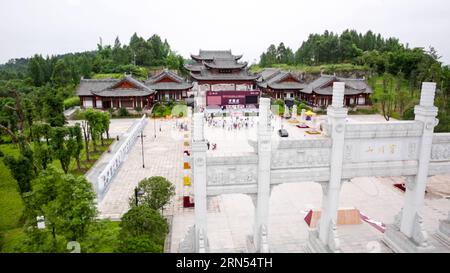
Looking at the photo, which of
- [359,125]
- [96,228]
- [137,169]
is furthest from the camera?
[137,169]

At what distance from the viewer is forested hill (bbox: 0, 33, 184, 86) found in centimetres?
7281

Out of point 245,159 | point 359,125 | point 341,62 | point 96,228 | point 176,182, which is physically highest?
point 341,62

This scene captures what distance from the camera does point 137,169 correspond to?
26984 millimetres

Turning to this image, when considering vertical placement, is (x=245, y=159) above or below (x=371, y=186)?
above

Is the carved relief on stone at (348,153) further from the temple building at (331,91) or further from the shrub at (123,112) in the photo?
the temple building at (331,91)

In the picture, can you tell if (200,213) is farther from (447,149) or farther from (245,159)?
(447,149)

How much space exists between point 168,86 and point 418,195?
51.9m

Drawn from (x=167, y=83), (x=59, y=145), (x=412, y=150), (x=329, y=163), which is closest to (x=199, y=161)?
(x=329, y=163)

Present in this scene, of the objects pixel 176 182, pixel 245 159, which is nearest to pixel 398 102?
pixel 176 182

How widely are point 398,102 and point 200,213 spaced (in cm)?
4471

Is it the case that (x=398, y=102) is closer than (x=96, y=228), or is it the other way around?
(x=96, y=228)

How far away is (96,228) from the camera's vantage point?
39.9ft

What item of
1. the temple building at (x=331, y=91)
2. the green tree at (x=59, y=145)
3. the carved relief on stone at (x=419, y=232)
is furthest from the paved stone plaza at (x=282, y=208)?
the temple building at (x=331, y=91)

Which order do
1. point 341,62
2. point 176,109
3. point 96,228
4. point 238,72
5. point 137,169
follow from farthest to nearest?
point 341,62 → point 238,72 → point 176,109 → point 137,169 → point 96,228
